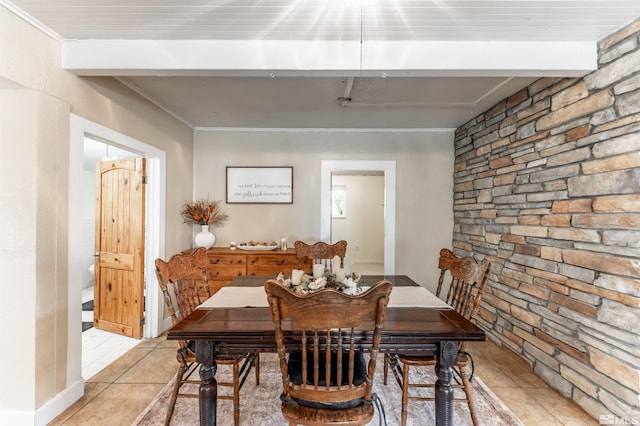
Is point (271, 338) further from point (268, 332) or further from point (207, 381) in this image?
point (207, 381)

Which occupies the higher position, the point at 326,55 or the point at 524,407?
the point at 326,55

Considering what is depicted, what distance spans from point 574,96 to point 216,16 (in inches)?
97.7

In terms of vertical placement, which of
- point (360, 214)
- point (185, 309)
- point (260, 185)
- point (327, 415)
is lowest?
point (327, 415)

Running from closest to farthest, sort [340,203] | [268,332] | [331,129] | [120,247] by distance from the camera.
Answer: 1. [268,332]
2. [120,247]
3. [331,129]
4. [340,203]

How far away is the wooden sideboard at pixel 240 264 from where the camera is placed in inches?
143

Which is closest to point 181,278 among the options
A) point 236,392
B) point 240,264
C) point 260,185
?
point 236,392

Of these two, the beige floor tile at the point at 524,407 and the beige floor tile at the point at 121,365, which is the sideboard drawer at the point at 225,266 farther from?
the beige floor tile at the point at 524,407

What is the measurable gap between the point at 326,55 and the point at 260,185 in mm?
2410

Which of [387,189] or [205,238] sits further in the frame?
[387,189]

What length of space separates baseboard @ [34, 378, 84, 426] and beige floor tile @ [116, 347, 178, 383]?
301 millimetres

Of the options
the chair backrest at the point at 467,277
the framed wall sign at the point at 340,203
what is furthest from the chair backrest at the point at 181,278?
the framed wall sign at the point at 340,203

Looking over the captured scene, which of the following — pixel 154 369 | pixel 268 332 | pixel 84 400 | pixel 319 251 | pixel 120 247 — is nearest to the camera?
pixel 268 332

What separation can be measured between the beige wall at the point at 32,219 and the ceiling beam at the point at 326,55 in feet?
0.85

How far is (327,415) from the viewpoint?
4.49 ft
